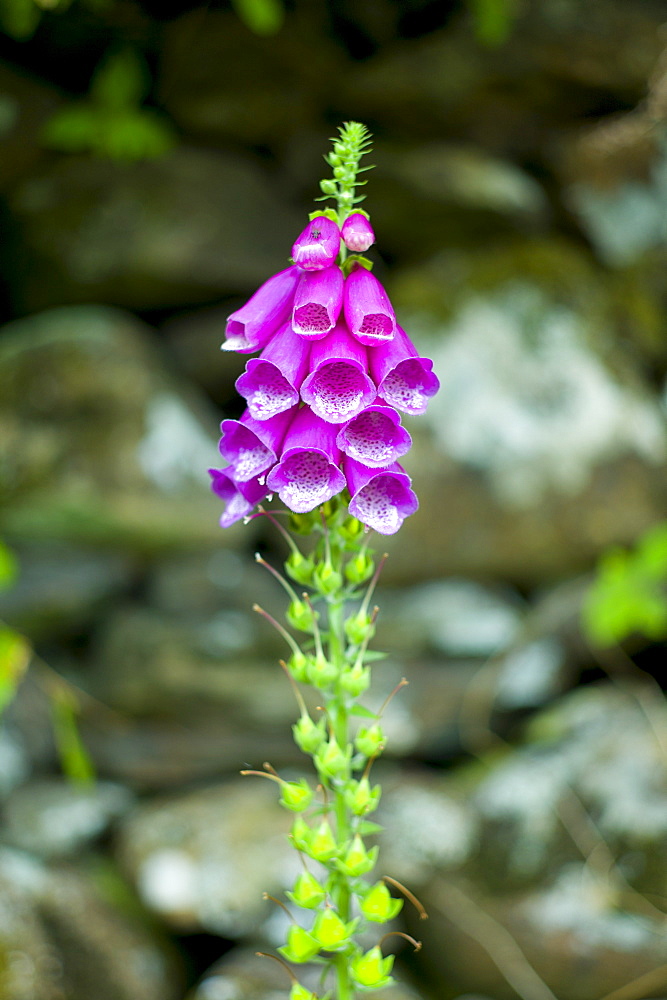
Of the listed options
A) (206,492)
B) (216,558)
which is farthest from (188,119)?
(216,558)

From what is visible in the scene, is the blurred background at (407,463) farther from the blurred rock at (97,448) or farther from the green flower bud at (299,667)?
the green flower bud at (299,667)

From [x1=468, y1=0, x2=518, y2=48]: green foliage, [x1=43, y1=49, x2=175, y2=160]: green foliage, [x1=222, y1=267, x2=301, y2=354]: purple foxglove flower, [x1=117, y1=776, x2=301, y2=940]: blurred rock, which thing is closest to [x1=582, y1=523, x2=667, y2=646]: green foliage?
[x1=117, y1=776, x2=301, y2=940]: blurred rock

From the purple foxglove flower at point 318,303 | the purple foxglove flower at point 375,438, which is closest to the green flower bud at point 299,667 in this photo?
the purple foxglove flower at point 375,438

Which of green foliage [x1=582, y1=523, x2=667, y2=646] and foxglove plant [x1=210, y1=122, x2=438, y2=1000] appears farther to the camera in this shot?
green foliage [x1=582, y1=523, x2=667, y2=646]

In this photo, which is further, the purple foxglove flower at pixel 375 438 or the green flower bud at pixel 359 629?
the green flower bud at pixel 359 629

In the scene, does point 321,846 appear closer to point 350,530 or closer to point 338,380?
point 350,530

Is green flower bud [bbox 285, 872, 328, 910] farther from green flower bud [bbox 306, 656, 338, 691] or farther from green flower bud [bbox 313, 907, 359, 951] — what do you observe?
green flower bud [bbox 306, 656, 338, 691]
